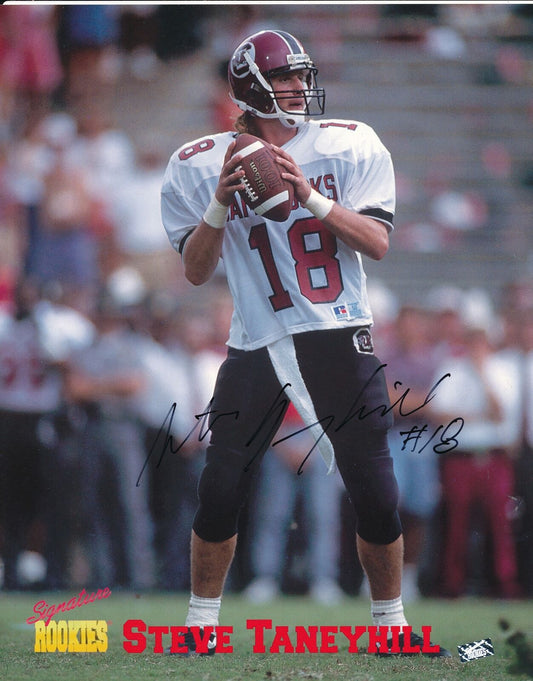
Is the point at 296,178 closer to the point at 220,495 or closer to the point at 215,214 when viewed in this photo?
the point at 215,214

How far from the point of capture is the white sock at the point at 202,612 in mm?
2602

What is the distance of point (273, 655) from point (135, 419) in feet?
5.65

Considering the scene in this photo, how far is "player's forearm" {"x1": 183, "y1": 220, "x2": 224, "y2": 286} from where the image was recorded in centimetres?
259

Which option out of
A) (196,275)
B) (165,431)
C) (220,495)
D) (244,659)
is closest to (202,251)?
(196,275)

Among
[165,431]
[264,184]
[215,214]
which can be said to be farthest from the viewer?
[165,431]

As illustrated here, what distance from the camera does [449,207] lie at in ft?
17.0

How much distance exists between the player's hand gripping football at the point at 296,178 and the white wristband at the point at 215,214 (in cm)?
17

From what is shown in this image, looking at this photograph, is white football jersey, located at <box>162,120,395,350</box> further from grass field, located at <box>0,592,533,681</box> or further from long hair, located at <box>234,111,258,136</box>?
grass field, located at <box>0,592,533,681</box>

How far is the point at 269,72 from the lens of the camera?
2.65 m

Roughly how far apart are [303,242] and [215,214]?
9.4 inches

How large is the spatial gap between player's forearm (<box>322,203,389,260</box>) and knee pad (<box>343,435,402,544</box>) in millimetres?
465

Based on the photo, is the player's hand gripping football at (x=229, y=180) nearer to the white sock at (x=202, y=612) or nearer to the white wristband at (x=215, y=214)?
the white wristband at (x=215, y=214)

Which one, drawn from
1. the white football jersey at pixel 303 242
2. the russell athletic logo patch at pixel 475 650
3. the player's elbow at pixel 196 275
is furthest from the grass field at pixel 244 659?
the player's elbow at pixel 196 275

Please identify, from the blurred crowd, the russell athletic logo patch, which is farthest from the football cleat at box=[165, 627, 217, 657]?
the blurred crowd
